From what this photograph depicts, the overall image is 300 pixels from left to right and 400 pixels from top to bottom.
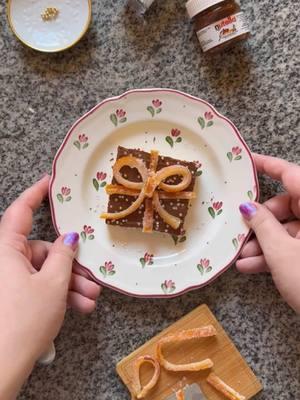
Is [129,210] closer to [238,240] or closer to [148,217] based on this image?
[148,217]

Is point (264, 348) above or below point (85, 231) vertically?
below

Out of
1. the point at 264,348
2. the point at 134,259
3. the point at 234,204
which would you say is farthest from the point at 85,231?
the point at 264,348

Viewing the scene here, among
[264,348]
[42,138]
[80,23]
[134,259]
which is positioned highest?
[80,23]

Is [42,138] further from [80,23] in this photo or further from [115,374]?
[115,374]

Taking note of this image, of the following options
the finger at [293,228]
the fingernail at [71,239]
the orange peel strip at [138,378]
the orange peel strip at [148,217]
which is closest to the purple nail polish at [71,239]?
the fingernail at [71,239]

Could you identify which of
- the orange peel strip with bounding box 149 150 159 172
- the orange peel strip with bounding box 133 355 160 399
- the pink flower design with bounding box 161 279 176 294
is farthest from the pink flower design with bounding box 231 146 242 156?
the orange peel strip with bounding box 133 355 160 399

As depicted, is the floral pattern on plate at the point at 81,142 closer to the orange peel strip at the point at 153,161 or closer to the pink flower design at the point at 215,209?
the orange peel strip at the point at 153,161
